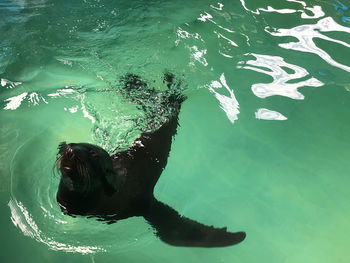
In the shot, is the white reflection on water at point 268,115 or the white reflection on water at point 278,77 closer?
the white reflection on water at point 268,115

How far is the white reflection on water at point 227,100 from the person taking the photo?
453 centimetres

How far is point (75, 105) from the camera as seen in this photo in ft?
15.3

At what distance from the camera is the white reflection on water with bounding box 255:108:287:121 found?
4488mm

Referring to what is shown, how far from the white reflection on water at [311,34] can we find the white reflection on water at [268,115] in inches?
52.1

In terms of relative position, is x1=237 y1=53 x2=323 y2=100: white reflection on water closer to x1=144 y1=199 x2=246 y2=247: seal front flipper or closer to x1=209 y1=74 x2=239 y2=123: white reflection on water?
x1=209 y1=74 x2=239 y2=123: white reflection on water

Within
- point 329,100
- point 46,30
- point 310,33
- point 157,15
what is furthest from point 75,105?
point 310,33

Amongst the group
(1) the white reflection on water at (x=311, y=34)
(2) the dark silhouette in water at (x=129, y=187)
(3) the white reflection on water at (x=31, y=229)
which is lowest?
(3) the white reflection on water at (x=31, y=229)

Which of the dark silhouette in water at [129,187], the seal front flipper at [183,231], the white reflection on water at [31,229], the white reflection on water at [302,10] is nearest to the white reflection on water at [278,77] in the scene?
the white reflection on water at [302,10]

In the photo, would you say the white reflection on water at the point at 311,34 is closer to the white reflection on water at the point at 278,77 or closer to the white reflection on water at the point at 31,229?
the white reflection on water at the point at 278,77

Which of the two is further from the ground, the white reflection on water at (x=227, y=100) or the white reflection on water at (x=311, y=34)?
the white reflection on water at (x=311, y=34)

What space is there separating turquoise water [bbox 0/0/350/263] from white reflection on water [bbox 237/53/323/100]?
0.06ft

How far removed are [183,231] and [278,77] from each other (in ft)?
8.53

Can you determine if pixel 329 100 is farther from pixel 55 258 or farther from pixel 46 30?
pixel 46 30

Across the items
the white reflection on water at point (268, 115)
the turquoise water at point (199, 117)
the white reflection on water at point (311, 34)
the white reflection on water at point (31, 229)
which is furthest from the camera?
the white reflection on water at point (311, 34)
